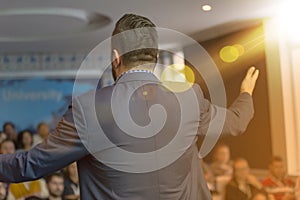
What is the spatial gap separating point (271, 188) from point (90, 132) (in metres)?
2.75

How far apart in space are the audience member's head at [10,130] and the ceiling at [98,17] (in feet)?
2.88

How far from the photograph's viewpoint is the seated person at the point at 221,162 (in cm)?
382

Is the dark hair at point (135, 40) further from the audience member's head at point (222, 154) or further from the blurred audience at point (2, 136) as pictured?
the blurred audience at point (2, 136)

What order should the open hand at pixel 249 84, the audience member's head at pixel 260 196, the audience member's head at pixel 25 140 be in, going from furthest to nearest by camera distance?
the audience member's head at pixel 25 140
the audience member's head at pixel 260 196
the open hand at pixel 249 84

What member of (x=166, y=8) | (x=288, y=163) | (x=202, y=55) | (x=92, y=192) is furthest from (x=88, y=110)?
(x=202, y=55)

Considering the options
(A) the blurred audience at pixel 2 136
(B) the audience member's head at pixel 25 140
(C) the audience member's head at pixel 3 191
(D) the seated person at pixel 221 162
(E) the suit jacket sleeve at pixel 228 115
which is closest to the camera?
(E) the suit jacket sleeve at pixel 228 115

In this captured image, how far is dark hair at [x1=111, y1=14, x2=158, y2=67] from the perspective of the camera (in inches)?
39.7

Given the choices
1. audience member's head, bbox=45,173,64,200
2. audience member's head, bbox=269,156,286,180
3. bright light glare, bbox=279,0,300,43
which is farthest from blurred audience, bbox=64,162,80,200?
bright light glare, bbox=279,0,300,43

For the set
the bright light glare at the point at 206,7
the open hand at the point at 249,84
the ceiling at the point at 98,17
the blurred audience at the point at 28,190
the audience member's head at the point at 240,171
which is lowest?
the blurred audience at the point at 28,190

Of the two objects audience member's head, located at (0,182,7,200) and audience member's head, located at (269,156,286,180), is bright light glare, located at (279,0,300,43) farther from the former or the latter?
audience member's head, located at (0,182,7,200)

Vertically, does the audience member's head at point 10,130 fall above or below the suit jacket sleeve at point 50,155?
above

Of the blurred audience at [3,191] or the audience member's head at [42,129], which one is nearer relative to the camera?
the blurred audience at [3,191]

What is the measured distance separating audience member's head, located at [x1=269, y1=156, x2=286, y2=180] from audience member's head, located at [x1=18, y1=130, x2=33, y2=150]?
2421 millimetres

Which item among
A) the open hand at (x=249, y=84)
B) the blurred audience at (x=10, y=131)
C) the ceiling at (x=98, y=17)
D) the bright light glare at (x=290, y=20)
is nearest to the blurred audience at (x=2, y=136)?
the blurred audience at (x=10, y=131)
